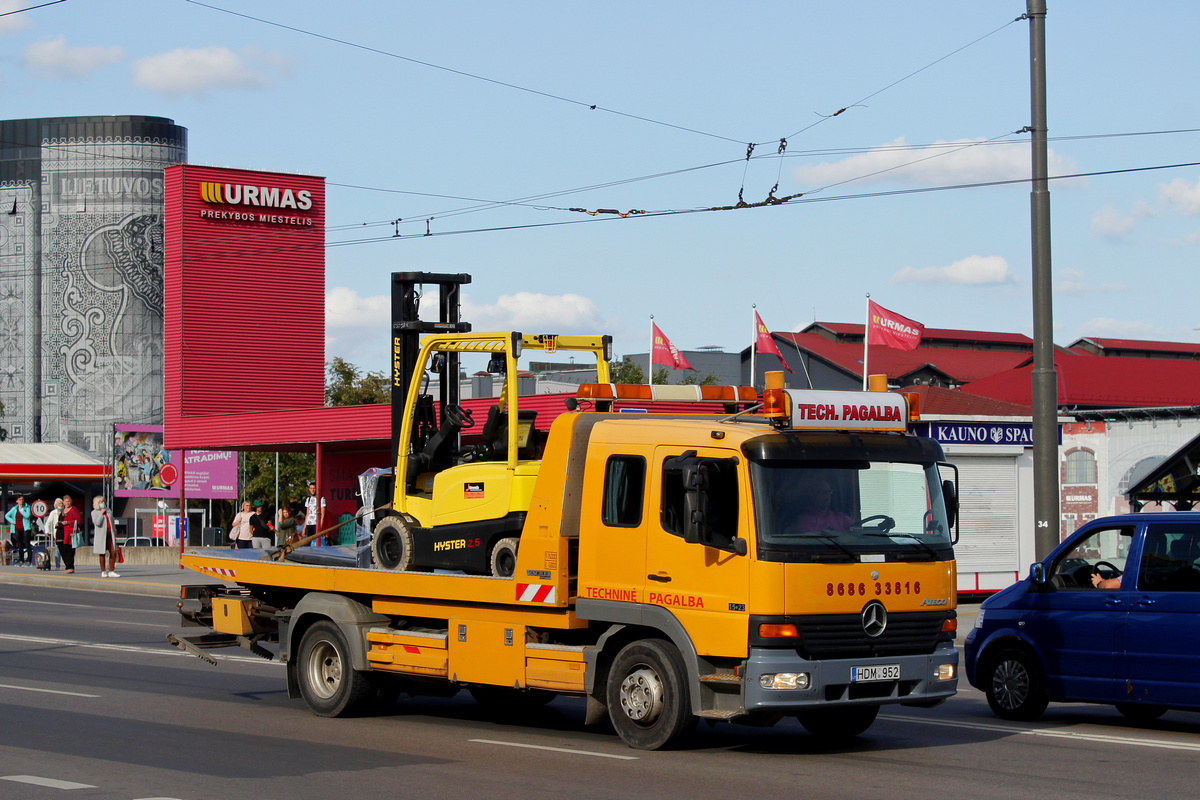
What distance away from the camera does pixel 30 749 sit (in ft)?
33.4

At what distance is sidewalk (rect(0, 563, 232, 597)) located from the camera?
31.2m

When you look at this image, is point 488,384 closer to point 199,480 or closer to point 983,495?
point 199,480

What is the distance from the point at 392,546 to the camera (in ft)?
40.0

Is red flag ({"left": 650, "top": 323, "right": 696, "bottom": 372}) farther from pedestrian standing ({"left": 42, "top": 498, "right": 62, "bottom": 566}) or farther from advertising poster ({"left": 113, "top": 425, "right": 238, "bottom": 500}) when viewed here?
advertising poster ({"left": 113, "top": 425, "right": 238, "bottom": 500})

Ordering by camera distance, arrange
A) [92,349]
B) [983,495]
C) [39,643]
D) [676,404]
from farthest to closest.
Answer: [92,349], [983,495], [39,643], [676,404]

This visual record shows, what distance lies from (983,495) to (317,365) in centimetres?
3010

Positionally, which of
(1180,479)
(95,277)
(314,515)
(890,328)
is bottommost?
(314,515)

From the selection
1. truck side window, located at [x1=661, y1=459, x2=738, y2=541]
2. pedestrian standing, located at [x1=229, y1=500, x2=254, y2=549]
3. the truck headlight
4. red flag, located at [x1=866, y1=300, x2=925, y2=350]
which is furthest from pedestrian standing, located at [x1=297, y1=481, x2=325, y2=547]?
the truck headlight

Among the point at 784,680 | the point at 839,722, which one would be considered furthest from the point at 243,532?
the point at 784,680

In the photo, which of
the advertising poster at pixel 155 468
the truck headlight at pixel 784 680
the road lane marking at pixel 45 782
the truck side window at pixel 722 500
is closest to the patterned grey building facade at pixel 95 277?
the advertising poster at pixel 155 468

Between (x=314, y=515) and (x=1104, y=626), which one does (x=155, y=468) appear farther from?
(x=1104, y=626)

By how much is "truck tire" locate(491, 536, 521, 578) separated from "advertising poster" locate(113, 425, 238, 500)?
49452 mm

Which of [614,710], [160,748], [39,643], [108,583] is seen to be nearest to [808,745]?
[614,710]

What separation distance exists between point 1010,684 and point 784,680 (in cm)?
378
